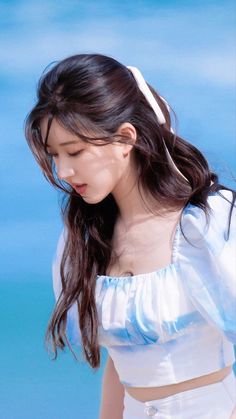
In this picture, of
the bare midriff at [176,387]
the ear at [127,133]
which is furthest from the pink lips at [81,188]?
the bare midriff at [176,387]

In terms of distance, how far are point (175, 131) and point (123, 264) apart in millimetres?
301

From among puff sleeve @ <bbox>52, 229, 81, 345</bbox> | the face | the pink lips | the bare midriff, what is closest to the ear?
the face

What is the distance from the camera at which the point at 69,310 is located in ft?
7.12

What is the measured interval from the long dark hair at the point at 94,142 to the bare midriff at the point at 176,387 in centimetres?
13

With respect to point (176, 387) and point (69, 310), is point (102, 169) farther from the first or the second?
point (176, 387)

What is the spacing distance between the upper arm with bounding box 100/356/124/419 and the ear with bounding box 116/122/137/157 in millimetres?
502

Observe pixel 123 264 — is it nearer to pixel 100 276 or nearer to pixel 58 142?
pixel 100 276

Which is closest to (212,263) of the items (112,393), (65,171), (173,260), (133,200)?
(173,260)

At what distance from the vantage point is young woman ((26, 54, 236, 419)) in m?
1.96

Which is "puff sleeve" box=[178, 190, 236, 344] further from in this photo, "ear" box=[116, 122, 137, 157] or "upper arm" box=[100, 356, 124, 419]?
"upper arm" box=[100, 356, 124, 419]

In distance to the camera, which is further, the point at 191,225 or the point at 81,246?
the point at 81,246

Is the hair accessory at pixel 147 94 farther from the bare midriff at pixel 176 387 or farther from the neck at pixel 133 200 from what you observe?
the bare midriff at pixel 176 387

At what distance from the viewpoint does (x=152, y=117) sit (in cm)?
204

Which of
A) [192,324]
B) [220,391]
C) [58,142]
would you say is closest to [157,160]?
[58,142]
